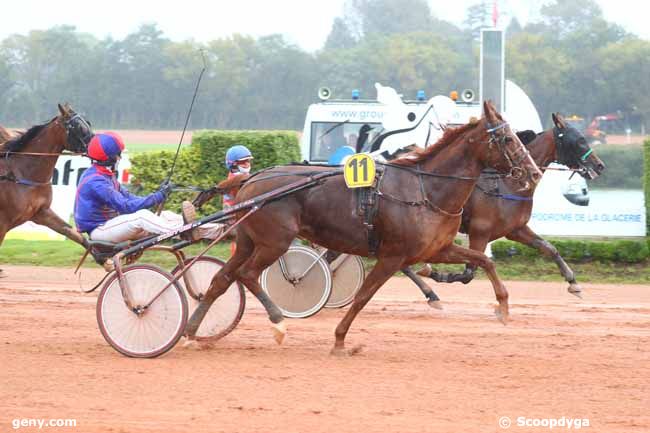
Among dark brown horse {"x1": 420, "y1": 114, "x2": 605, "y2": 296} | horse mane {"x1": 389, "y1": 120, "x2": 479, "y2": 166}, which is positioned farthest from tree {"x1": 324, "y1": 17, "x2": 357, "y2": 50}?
horse mane {"x1": 389, "y1": 120, "x2": 479, "y2": 166}

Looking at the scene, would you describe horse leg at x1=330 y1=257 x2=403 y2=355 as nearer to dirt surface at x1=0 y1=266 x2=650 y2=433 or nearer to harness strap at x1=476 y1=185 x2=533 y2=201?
dirt surface at x1=0 y1=266 x2=650 y2=433

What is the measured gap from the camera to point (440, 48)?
99.4ft

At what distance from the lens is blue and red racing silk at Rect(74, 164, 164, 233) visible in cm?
718

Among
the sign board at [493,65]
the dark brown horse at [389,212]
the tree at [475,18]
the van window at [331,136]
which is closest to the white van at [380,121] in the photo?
the van window at [331,136]

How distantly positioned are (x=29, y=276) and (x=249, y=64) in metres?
15.7

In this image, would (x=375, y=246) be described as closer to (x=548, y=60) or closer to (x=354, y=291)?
(x=354, y=291)

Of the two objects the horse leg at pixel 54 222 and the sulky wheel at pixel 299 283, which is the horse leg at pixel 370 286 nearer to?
the sulky wheel at pixel 299 283

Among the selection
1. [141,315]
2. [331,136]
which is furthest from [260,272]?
[331,136]

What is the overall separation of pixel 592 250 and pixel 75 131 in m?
6.72

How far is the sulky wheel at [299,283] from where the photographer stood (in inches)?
352

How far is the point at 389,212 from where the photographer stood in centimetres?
718

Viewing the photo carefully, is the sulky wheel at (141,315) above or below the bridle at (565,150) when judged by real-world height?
below

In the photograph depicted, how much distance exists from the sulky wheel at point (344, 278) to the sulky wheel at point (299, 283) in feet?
1.85

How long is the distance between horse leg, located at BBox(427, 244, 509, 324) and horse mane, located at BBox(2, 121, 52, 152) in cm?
405
